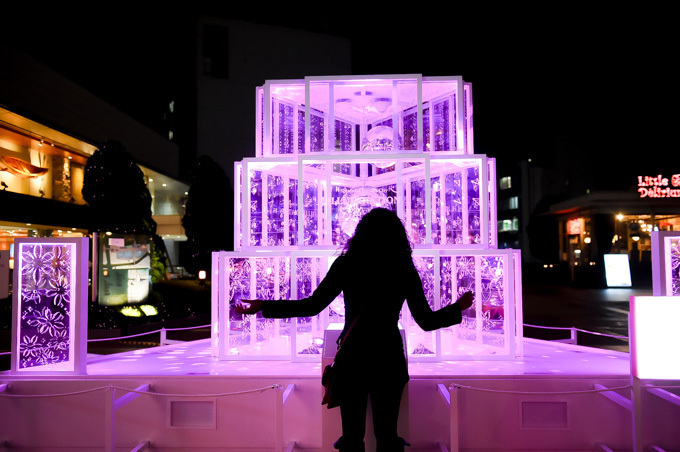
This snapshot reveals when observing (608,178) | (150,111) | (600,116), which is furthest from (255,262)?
(608,178)

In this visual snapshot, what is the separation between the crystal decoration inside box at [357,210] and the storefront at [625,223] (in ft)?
66.6

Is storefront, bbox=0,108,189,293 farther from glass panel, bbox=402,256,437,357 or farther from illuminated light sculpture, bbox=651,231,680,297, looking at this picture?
illuminated light sculpture, bbox=651,231,680,297

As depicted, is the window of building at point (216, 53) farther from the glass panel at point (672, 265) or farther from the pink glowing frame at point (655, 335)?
the pink glowing frame at point (655, 335)

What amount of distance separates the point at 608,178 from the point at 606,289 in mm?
9911

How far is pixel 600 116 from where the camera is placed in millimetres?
24844

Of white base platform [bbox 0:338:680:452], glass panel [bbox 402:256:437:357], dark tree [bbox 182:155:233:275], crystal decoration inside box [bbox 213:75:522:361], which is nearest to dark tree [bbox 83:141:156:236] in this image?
dark tree [bbox 182:155:233:275]

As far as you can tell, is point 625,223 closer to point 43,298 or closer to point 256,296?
point 256,296

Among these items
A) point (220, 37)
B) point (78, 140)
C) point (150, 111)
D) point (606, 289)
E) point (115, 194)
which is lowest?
point (606, 289)

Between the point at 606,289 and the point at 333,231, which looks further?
the point at 606,289

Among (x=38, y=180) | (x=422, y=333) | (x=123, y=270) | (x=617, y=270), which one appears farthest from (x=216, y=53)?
(x=422, y=333)

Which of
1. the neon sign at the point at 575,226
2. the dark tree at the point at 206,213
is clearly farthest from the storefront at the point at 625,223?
the dark tree at the point at 206,213

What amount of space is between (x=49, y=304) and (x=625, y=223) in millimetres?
27778

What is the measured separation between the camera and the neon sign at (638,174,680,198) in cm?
2292

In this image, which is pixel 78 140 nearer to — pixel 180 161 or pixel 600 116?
pixel 180 161
